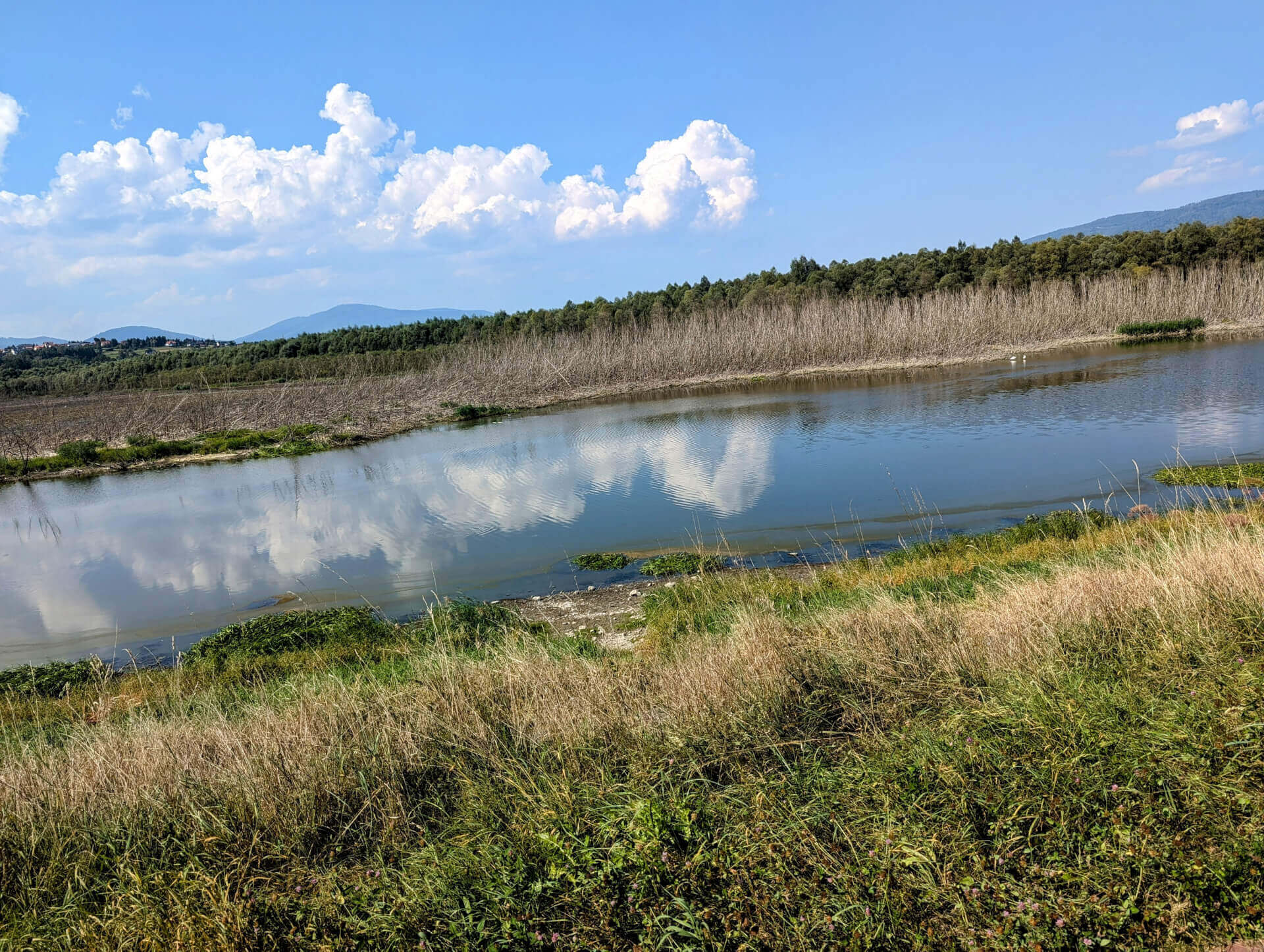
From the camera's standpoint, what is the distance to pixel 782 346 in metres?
45.4

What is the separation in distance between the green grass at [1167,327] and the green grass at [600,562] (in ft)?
140

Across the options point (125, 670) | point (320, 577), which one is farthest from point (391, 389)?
point (125, 670)

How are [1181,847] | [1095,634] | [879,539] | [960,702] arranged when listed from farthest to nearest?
[879,539]
[1095,634]
[960,702]
[1181,847]

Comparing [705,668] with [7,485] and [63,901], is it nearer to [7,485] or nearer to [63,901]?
[63,901]

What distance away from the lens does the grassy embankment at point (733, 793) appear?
10.5 ft

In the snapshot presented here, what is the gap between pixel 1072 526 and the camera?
1048cm

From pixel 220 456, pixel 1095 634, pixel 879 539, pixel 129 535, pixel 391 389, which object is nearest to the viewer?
pixel 1095 634

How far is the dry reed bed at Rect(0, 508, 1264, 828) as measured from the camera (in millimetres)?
4660

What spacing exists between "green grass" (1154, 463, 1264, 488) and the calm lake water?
1.69ft

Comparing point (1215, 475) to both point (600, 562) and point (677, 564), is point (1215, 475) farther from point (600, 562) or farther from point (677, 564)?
point (600, 562)

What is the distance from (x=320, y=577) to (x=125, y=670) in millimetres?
4320

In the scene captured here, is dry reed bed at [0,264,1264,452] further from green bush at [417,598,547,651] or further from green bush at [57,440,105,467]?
green bush at [417,598,547,651]

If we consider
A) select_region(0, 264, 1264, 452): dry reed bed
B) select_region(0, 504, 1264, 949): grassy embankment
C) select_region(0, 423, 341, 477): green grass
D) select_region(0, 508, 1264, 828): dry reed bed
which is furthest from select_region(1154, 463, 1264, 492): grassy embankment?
select_region(0, 264, 1264, 452): dry reed bed

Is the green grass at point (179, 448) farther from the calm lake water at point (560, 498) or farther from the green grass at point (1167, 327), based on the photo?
the green grass at point (1167, 327)
